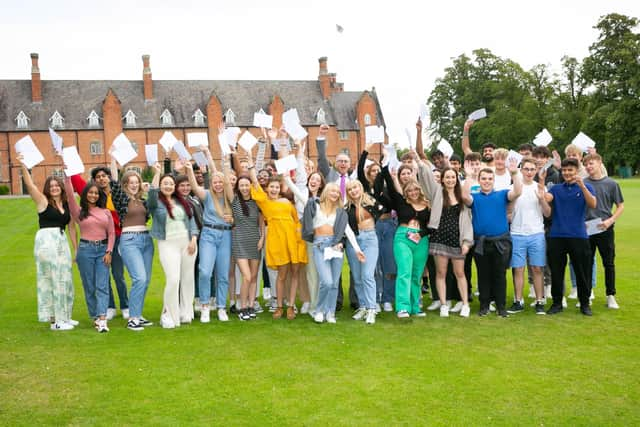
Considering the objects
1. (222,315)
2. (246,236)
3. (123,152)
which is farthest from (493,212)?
(123,152)

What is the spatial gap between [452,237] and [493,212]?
2.24 feet

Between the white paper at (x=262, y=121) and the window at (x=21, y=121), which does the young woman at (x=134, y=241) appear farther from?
the window at (x=21, y=121)

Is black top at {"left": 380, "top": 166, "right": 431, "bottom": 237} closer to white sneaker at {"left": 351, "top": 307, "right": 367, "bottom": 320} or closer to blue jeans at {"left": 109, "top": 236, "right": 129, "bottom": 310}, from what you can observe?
white sneaker at {"left": 351, "top": 307, "right": 367, "bottom": 320}

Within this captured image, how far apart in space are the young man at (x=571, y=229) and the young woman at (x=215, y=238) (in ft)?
15.1

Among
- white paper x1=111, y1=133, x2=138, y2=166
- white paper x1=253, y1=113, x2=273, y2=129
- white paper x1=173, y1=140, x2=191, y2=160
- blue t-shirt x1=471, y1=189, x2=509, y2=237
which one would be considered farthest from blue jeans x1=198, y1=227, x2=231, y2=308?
blue t-shirt x1=471, y1=189, x2=509, y2=237

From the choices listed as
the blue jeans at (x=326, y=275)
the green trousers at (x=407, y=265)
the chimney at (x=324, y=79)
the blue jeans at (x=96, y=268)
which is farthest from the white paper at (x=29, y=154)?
the chimney at (x=324, y=79)

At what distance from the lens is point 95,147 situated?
6025 centimetres

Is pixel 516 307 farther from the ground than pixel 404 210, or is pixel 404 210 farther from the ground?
pixel 404 210

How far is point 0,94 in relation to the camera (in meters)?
59.1

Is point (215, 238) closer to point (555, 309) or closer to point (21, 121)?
point (555, 309)

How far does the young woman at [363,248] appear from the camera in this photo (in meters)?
8.60

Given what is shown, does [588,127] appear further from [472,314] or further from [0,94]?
[0,94]

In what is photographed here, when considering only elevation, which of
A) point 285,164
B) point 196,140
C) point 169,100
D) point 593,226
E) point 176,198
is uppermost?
point 169,100

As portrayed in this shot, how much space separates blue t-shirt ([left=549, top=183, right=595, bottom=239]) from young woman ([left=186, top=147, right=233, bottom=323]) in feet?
15.3
